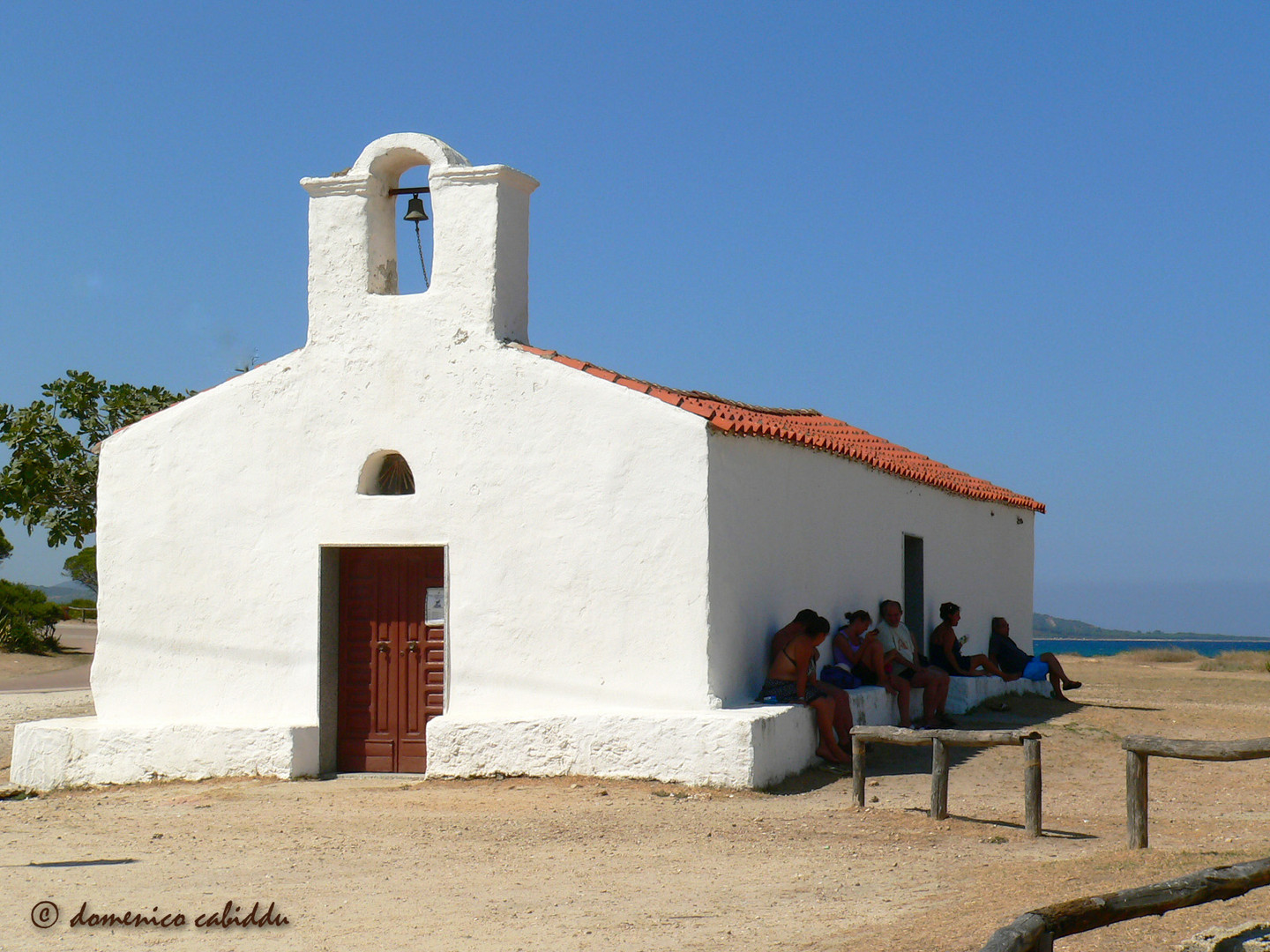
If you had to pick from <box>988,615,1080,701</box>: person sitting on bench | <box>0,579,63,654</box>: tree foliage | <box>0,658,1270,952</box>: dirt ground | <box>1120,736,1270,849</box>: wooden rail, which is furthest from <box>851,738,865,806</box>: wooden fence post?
<box>0,579,63,654</box>: tree foliage

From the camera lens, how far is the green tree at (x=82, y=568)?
164 feet

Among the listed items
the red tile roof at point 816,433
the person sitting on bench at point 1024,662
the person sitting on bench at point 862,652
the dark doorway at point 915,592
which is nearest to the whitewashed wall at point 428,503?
the red tile roof at point 816,433

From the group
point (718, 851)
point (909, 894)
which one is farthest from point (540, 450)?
point (909, 894)

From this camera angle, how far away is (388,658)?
455 inches

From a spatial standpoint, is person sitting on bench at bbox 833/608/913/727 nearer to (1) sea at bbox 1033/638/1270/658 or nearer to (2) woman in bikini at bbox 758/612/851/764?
(2) woman in bikini at bbox 758/612/851/764

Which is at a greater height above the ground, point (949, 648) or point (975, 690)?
point (949, 648)

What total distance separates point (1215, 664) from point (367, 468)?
1037 inches

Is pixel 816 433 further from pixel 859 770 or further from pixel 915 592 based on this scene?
pixel 859 770

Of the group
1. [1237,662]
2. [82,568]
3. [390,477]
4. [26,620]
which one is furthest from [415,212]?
[82,568]

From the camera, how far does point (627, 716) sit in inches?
408

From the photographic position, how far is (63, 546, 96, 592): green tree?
5001 centimetres

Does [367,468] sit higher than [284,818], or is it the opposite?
[367,468]

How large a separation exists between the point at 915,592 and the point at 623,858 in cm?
879

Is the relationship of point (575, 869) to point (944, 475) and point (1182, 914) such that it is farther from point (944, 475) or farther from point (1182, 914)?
point (944, 475)
